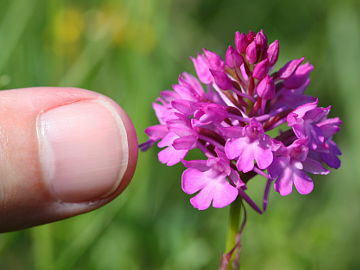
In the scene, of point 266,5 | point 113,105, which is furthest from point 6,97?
point 266,5

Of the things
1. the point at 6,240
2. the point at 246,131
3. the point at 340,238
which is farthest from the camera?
the point at 340,238

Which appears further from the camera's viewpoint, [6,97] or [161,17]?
[161,17]

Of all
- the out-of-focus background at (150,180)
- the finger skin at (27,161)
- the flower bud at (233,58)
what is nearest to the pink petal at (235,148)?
the flower bud at (233,58)

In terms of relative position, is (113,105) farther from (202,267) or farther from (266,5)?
(266,5)

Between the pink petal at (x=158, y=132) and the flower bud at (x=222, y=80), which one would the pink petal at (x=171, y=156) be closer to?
the pink petal at (x=158, y=132)

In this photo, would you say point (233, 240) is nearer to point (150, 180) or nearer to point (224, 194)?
point (224, 194)

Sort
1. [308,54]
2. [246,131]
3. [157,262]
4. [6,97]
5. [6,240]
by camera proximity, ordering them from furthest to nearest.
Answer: [308,54]
[157,262]
[6,240]
[6,97]
[246,131]

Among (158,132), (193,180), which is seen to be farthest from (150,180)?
(193,180)
